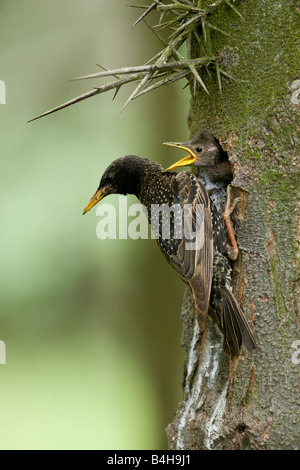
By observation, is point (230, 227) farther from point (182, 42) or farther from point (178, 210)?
point (182, 42)

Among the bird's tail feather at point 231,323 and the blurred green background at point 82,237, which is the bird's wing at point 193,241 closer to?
the bird's tail feather at point 231,323

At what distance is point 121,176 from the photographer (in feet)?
13.8

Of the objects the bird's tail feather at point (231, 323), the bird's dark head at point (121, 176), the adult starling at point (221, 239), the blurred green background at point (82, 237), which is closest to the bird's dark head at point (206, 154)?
the adult starling at point (221, 239)

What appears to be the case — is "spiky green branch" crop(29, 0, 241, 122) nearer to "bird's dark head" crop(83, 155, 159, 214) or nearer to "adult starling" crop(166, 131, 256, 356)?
"adult starling" crop(166, 131, 256, 356)

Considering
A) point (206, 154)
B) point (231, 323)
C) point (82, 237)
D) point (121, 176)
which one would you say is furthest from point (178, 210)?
point (82, 237)

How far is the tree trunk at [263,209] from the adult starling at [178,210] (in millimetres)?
210

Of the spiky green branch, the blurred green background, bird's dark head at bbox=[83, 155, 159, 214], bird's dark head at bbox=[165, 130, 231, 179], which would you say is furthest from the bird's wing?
the blurred green background

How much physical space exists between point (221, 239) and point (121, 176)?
3.10 ft

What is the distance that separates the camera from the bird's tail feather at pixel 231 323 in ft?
10.7

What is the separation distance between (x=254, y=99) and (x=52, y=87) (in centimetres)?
302

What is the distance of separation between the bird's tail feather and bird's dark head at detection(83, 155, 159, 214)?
1091mm

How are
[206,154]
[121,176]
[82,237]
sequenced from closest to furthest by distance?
[206,154] → [121,176] → [82,237]

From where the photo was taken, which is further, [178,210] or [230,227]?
[178,210]

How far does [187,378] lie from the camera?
390 cm
